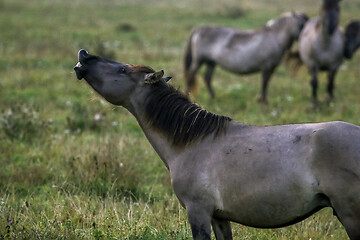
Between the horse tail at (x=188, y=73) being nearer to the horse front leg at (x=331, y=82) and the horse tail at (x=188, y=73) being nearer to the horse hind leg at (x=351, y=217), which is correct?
the horse front leg at (x=331, y=82)

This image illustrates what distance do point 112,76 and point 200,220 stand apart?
1.18 meters

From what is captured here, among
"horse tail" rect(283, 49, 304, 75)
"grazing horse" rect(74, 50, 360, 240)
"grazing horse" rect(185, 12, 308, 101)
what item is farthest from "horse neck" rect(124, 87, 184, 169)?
"horse tail" rect(283, 49, 304, 75)

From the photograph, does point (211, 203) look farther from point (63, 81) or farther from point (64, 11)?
point (64, 11)

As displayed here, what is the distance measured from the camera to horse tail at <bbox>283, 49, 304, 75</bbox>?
12.0 m

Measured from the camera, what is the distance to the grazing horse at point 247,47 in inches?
434

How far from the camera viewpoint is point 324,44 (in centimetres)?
1050

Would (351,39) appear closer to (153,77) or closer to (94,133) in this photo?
(94,133)

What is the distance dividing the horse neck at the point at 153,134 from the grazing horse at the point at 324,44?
282 inches

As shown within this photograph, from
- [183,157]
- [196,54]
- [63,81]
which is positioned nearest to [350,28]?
[196,54]

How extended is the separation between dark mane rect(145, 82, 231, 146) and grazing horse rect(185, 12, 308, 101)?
7.12 meters

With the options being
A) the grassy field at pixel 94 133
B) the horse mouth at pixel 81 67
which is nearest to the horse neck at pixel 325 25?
the grassy field at pixel 94 133

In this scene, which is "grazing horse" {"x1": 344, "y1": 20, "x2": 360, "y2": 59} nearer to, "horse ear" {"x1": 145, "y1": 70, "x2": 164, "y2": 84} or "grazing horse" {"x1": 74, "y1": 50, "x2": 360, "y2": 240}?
"grazing horse" {"x1": 74, "y1": 50, "x2": 360, "y2": 240}

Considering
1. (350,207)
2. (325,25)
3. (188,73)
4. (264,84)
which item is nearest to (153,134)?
(350,207)

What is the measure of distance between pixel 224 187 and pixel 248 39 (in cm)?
843
